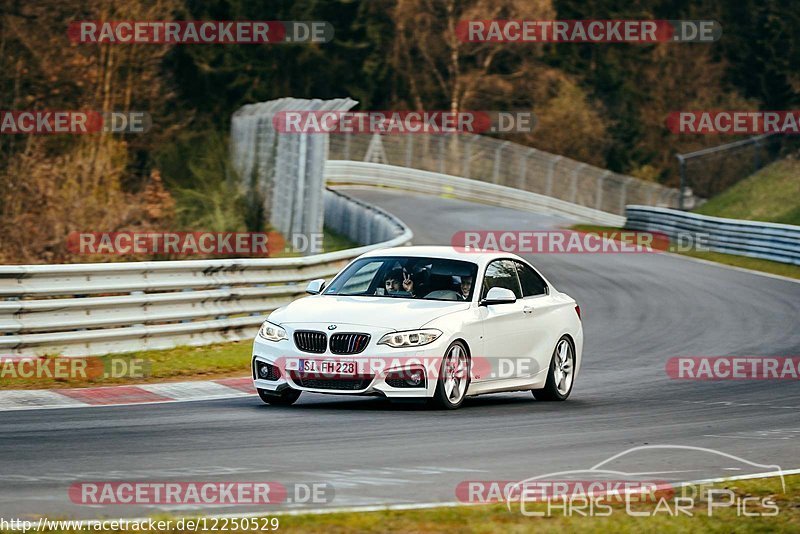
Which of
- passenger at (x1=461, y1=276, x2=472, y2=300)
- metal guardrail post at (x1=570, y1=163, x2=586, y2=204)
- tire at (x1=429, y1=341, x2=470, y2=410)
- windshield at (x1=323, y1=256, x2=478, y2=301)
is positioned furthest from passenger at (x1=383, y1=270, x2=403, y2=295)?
metal guardrail post at (x1=570, y1=163, x2=586, y2=204)

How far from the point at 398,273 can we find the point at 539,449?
11.4 feet

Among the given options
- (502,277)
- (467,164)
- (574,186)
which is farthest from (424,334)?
(467,164)

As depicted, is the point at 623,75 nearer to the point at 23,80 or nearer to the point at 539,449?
the point at 23,80

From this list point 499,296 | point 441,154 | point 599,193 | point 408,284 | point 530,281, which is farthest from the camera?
point 441,154

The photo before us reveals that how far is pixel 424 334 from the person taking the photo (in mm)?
12102

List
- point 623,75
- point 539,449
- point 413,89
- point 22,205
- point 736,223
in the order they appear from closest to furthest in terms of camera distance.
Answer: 1. point 539,449
2. point 22,205
3. point 736,223
4. point 413,89
5. point 623,75

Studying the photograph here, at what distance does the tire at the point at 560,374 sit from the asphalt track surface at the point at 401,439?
0.70ft

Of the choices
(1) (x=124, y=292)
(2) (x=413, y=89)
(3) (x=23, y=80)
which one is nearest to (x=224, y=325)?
(1) (x=124, y=292)

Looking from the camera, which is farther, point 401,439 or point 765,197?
point 765,197

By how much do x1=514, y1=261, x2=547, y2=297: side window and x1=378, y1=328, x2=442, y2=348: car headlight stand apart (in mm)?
2082

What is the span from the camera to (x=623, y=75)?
83.4 m

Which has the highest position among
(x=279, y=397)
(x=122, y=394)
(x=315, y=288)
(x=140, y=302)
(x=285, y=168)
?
(x=285, y=168)

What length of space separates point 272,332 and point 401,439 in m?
2.43

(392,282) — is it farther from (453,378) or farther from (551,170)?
(551,170)
